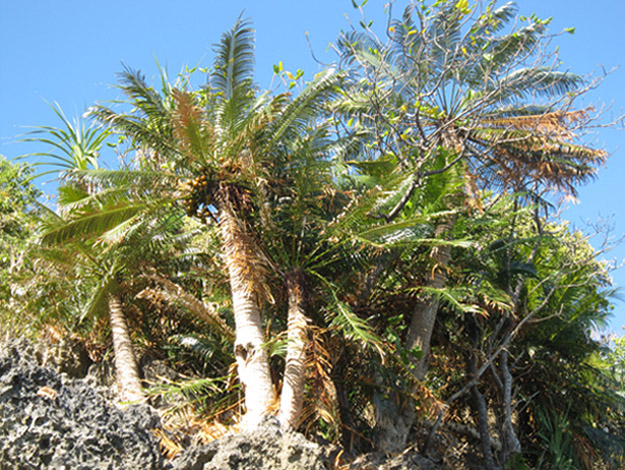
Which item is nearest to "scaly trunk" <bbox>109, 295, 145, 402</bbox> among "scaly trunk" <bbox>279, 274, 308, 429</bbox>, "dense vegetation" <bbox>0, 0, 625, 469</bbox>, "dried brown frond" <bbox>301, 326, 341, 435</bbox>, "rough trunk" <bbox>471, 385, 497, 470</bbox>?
"dense vegetation" <bbox>0, 0, 625, 469</bbox>

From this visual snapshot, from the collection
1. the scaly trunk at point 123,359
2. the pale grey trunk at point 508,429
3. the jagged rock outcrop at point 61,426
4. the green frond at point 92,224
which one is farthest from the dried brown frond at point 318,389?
the pale grey trunk at point 508,429

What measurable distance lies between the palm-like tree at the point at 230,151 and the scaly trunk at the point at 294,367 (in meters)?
0.38

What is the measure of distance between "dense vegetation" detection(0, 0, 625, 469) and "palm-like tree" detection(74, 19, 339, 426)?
0.03 meters

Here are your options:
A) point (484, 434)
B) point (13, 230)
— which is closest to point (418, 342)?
point (484, 434)

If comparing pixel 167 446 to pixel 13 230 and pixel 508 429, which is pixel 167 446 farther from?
pixel 13 230

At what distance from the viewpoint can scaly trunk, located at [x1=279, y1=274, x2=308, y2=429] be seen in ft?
28.3

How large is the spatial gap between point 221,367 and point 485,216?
5319mm

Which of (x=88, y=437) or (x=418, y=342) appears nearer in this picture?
(x=88, y=437)

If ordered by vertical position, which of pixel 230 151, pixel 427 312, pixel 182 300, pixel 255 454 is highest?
pixel 230 151

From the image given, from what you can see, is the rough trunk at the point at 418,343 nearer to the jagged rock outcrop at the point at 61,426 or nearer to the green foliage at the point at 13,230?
the jagged rock outcrop at the point at 61,426

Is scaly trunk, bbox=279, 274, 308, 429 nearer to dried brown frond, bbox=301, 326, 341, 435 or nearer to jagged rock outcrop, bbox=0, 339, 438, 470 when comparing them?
dried brown frond, bbox=301, 326, 341, 435

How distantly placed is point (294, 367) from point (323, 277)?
5.46 feet

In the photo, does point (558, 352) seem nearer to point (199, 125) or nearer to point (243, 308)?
point (243, 308)

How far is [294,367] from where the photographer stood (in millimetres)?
8836
